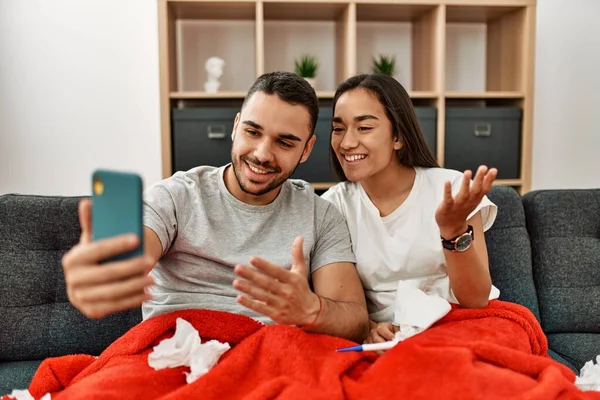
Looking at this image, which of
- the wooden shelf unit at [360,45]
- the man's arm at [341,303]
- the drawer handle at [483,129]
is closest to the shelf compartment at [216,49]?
the wooden shelf unit at [360,45]

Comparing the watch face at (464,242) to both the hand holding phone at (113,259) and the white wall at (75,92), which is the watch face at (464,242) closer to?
the hand holding phone at (113,259)

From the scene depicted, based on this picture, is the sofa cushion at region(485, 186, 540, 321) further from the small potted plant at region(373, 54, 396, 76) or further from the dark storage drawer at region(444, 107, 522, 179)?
the small potted plant at region(373, 54, 396, 76)

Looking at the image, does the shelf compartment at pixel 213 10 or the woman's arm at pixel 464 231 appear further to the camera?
the shelf compartment at pixel 213 10

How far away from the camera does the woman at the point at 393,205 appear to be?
60.9 inches

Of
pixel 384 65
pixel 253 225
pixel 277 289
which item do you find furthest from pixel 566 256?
pixel 384 65

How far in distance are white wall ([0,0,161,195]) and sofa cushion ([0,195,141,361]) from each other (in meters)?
1.25

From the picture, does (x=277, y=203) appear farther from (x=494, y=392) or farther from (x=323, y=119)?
(x=323, y=119)

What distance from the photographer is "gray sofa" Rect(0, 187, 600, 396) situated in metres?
1.69

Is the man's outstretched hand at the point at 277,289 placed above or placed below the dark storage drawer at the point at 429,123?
below

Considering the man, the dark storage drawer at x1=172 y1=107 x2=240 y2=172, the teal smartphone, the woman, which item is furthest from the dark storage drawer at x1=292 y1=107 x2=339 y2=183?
the teal smartphone

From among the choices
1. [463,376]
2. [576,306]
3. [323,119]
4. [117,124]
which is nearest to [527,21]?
[323,119]

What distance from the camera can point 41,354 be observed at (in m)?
1.69

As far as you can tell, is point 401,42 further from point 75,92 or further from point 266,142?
point 266,142

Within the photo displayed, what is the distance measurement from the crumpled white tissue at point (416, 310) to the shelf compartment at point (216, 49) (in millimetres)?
1855
